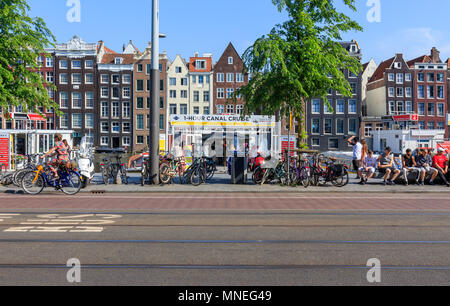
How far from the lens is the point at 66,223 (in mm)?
7957

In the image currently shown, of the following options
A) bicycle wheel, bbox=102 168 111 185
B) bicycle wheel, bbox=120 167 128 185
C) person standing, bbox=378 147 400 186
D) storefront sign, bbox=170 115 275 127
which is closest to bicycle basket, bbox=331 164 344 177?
person standing, bbox=378 147 400 186

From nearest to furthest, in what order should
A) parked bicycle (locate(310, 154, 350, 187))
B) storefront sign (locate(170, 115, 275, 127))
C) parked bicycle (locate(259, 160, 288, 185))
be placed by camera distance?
1. parked bicycle (locate(310, 154, 350, 187))
2. parked bicycle (locate(259, 160, 288, 185))
3. storefront sign (locate(170, 115, 275, 127))

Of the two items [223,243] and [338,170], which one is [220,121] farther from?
[223,243]

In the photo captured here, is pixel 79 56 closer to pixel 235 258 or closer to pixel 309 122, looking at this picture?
pixel 309 122

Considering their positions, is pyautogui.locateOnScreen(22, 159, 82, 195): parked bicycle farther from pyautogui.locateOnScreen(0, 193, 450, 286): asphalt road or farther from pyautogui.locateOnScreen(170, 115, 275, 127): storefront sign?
pyautogui.locateOnScreen(170, 115, 275, 127): storefront sign

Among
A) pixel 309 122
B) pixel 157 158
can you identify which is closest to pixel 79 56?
pixel 309 122

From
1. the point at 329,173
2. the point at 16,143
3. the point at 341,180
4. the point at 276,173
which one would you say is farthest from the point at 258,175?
the point at 16,143

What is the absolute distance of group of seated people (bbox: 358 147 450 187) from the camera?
16.9 meters

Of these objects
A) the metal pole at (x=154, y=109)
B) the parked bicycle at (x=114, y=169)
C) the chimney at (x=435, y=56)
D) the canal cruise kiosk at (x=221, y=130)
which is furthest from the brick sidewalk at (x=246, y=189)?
the chimney at (x=435, y=56)

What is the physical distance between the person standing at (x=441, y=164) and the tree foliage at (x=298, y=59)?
428cm

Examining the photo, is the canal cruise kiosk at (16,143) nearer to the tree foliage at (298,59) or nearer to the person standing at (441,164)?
the tree foliage at (298,59)

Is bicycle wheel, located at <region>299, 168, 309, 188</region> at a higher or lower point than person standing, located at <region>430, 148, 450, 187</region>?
lower

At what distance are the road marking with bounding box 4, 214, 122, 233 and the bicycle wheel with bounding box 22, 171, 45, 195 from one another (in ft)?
15.5

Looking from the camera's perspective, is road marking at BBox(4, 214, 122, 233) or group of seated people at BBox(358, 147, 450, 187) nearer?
road marking at BBox(4, 214, 122, 233)
